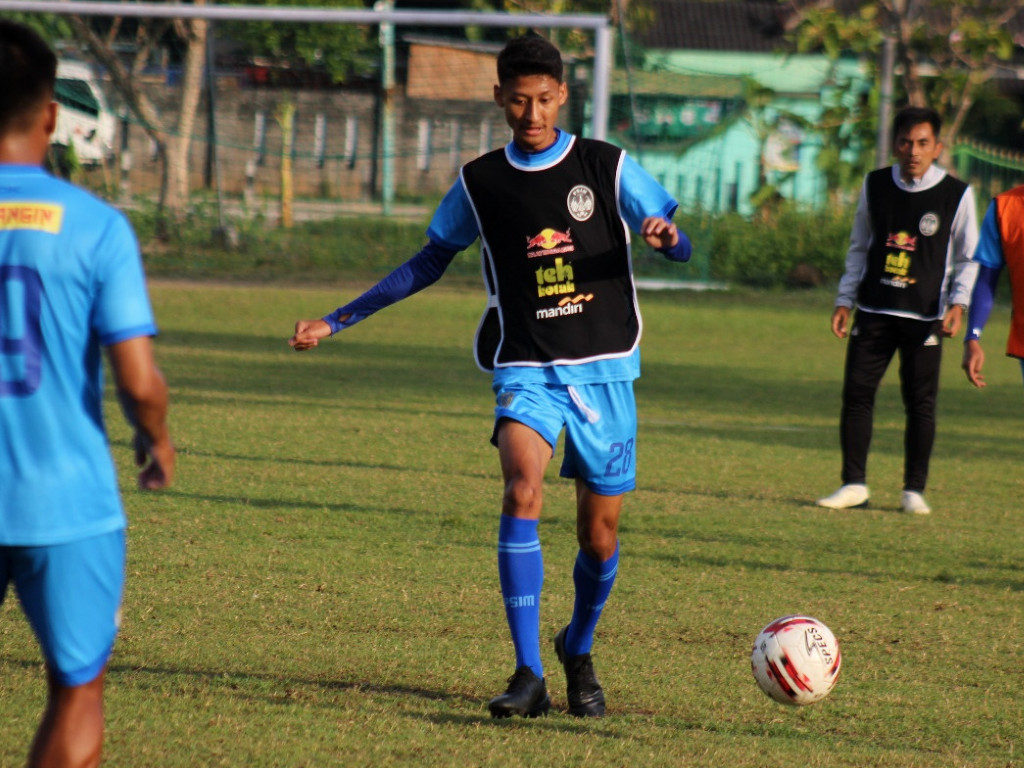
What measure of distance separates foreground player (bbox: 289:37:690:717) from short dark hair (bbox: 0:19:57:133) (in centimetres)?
198

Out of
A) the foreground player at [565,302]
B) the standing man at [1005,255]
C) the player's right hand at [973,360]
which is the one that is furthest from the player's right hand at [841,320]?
the foreground player at [565,302]

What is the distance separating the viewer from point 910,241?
26.8ft

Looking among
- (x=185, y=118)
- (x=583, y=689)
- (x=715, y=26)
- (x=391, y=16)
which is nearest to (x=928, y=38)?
(x=391, y=16)

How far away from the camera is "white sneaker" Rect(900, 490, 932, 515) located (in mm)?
8352

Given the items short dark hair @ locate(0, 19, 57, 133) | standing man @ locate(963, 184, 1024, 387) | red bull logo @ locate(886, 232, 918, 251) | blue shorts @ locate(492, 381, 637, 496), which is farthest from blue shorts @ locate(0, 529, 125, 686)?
red bull logo @ locate(886, 232, 918, 251)

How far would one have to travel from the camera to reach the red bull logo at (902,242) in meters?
8.16

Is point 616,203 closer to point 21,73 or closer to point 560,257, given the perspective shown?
point 560,257

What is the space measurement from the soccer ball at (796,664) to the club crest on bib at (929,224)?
→ 162 inches

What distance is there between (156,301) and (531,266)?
48.5 ft

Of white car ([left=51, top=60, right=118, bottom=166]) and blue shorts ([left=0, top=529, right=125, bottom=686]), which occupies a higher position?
white car ([left=51, top=60, right=118, bottom=166])

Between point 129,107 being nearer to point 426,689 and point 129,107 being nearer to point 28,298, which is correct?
point 426,689

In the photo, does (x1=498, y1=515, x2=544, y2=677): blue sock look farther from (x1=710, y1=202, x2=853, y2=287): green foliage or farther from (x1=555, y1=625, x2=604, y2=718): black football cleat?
(x1=710, y1=202, x2=853, y2=287): green foliage

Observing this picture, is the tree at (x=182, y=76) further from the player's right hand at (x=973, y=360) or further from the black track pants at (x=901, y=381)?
the player's right hand at (x=973, y=360)

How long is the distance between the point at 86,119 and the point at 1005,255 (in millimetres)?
15546
